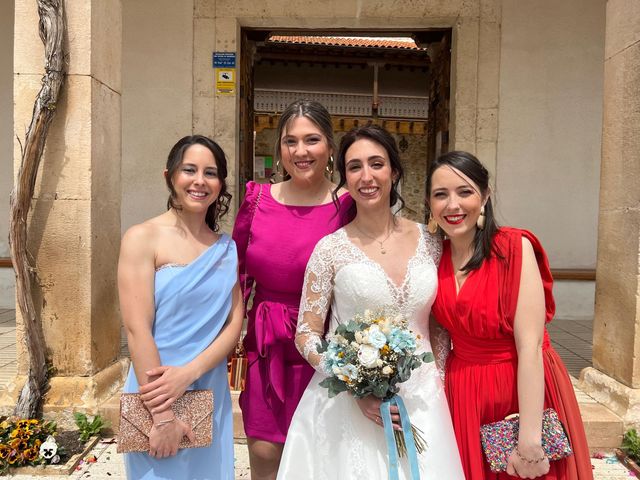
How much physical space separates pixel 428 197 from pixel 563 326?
5.09 meters

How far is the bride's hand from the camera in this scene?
1.86 m

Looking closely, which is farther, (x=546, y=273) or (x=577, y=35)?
(x=577, y=35)

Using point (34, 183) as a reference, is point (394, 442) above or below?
below

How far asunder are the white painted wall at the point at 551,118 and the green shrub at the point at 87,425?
5.10 m

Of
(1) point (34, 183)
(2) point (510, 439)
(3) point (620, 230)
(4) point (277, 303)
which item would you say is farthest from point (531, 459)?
(1) point (34, 183)

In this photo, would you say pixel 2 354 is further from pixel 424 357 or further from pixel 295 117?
pixel 424 357

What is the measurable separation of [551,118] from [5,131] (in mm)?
7300

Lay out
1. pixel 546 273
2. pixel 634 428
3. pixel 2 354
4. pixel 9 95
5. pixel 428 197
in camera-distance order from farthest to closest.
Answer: pixel 9 95 → pixel 2 354 → pixel 634 428 → pixel 428 197 → pixel 546 273

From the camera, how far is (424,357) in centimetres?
184

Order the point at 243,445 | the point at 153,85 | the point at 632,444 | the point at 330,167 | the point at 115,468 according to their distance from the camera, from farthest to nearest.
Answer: the point at 153,85
the point at 243,445
the point at 632,444
the point at 115,468
the point at 330,167

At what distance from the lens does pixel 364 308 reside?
2.03 meters

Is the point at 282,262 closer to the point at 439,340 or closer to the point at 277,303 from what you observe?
the point at 277,303

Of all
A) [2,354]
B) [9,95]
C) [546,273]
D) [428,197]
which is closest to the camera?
[546,273]

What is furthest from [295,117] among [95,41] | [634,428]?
[634,428]
